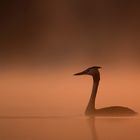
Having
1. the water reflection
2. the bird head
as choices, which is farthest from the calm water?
the bird head

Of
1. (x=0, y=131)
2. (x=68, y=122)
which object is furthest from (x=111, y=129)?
(x=0, y=131)

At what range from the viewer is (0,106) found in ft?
8.64

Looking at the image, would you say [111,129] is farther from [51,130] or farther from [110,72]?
[110,72]

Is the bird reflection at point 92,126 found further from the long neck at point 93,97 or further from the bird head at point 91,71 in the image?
the bird head at point 91,71

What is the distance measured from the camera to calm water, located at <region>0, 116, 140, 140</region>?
2252 mm

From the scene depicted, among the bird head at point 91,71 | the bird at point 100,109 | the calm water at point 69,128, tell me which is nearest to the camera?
the calm water at point 69,128

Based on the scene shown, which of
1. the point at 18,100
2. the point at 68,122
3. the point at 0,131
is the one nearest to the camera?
the point at 0,131

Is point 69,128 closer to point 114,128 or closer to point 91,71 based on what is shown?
point 114,128

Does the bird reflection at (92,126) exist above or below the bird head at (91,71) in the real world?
below

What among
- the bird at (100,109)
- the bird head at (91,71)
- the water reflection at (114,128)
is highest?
the bird head at (91,71)

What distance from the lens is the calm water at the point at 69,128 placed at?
7.39ft

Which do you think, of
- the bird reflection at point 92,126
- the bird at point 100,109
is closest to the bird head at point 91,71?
the bird at point 100,109

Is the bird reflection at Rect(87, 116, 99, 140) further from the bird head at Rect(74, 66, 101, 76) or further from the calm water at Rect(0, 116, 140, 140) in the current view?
the bird head at Rect(74, 66, 101, 76)

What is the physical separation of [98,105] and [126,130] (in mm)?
396
